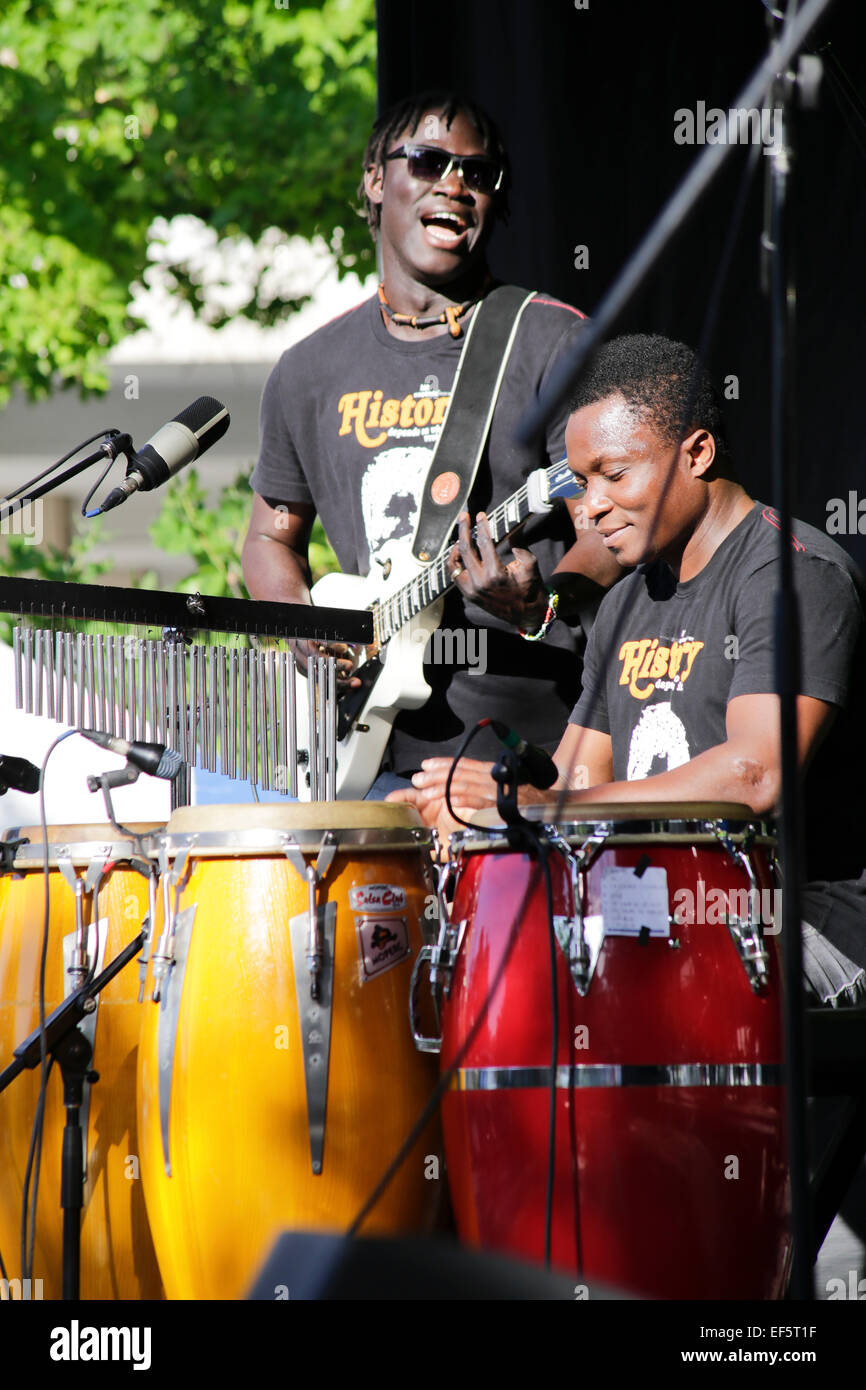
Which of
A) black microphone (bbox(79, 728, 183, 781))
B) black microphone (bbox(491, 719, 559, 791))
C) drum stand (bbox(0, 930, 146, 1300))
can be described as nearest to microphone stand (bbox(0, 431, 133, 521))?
black microphone (bbox(79, 728, 183, 781))

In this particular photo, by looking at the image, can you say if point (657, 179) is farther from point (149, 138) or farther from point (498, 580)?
point (149, 138)

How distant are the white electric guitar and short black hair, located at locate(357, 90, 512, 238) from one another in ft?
2.81

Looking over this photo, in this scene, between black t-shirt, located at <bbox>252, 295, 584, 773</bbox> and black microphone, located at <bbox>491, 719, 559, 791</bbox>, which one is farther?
black t-shirt, located at <bbox>252, 295, 584, 773</bbox>

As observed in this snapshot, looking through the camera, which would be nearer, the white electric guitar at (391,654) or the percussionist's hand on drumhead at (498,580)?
the percussionist's hand on drumhead at (498,580)

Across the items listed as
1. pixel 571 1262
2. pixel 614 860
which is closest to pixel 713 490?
pixel 614 860

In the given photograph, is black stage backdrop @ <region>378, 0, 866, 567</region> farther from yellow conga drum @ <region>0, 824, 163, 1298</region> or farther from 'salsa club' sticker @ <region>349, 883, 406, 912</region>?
yellow conga drum @ <region>0, 824, 163, 1298</region>

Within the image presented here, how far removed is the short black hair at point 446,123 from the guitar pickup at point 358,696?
119 centimetres

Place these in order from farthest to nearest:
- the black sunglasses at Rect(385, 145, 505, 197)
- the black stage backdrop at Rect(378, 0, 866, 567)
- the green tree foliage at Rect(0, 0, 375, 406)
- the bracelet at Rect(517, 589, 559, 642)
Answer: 1. the green tree foliage at Rect(0, 0, 375, 406)
2. the black stage backdrop at Rect(378, 0, 866, 567)
3. the black sunglasses at Rect(385, 145, 505, 197)
4. the bracelet at Rect(517, 589, 559, 642)

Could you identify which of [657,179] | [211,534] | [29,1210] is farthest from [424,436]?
[211,534]

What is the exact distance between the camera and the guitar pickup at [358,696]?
354cm

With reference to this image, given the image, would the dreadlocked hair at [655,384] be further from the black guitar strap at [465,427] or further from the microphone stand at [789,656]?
the microphone stand at [789,656]

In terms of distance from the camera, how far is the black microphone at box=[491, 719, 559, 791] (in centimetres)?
243

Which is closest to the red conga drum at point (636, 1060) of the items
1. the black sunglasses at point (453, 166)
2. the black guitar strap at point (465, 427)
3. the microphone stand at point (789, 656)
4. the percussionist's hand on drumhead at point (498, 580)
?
the microphone stand at point (789, 656)

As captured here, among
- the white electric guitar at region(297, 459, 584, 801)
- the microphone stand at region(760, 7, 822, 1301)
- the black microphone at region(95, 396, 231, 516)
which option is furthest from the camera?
the white electric guitar at region(297, 459, 584, 801)
